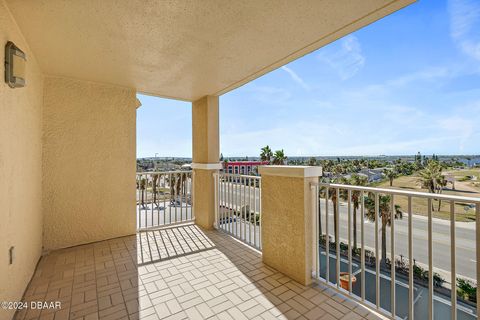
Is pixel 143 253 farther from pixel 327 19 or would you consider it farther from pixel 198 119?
pixel 327 19

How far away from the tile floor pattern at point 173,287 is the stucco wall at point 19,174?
13.3 inches

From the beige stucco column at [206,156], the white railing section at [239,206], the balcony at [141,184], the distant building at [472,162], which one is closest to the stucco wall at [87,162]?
the balcony at [141,184]

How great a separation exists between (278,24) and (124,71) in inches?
92.5

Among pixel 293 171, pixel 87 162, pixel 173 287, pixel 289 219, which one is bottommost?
pixel 173 287

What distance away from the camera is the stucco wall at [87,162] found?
325cm

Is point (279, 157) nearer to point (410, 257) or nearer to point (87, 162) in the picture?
point (87, 162)

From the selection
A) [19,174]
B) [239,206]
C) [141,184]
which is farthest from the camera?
[141,184]

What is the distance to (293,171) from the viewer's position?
232 cm

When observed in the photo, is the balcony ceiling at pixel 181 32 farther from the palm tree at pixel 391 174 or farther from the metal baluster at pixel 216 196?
the palm tree at pixel 391 174

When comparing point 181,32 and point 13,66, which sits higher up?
point 181,32

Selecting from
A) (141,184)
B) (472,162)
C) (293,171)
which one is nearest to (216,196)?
(141,184)

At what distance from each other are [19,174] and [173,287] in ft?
6.35

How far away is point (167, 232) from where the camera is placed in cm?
399

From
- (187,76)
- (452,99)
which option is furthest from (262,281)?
(452,99)
